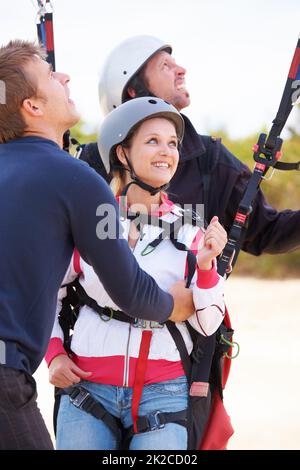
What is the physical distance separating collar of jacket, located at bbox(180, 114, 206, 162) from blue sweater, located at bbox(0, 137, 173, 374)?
126cm

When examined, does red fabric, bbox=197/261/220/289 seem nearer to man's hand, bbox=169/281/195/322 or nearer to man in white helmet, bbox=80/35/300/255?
man's hand, bbox=169/281/195/322

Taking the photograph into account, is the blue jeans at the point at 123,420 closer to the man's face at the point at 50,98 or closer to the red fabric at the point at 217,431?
the red fabric at the point at 217,431

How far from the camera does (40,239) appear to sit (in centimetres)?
317

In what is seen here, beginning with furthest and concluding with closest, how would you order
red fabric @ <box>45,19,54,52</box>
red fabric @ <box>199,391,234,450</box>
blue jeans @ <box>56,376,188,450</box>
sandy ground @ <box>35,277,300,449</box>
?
1. sandy ground @ <box>35,277,300,449</box>
2. red fabric @ <box>45,19,54,52</box>
3. red fabric @ <box>199,391,234,450</box>
4. blue jeans @ <box>56,376,188,450</box>

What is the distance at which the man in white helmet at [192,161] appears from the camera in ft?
14.8

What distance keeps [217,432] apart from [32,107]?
1695 mm

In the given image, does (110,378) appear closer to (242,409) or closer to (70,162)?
(70,162)

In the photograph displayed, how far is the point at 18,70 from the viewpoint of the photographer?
3.38m

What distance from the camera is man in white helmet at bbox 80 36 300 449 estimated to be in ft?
14.8

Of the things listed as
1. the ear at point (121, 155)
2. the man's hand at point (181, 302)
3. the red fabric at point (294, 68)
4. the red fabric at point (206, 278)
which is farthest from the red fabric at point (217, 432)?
the red fabric at point (294, 68)

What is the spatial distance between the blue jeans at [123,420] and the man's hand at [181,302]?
0.30 metres

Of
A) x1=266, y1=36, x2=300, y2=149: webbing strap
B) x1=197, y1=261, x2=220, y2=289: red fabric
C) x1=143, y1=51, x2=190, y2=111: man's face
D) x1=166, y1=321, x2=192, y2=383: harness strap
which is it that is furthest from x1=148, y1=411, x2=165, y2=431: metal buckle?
x1=143, y1=51, x2=190, y2=111: man's face

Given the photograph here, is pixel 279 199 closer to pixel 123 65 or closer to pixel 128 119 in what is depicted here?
pixel 123 65

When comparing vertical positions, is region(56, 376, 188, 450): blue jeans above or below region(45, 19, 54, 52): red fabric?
below
